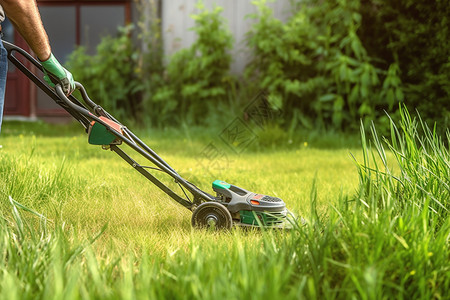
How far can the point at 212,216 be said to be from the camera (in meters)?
2.48

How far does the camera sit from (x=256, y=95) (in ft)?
22.3

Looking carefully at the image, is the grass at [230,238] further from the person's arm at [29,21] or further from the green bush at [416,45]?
the green bush at [416,45]

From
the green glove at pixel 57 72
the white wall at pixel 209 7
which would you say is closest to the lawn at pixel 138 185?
the green glove at pixel 57 72

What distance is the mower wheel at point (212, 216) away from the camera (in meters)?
2.47

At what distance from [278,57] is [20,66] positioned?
4.78m

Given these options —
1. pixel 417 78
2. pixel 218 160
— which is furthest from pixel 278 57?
pixel 218 160

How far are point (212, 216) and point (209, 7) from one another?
6050mm

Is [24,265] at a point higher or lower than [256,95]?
lower

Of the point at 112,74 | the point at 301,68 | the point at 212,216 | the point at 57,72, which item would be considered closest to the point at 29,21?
the point at 57,72

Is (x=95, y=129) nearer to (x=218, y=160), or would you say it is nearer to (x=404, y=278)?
(x=404, y=278)

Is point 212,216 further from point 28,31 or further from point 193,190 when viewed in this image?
point 28,31

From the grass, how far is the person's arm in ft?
2.22

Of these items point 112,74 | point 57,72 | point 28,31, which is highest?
point 112,74

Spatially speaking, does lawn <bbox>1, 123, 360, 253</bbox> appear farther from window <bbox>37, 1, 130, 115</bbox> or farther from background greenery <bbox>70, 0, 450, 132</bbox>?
window <bbox>37, 1, 130, 115</bbox>
